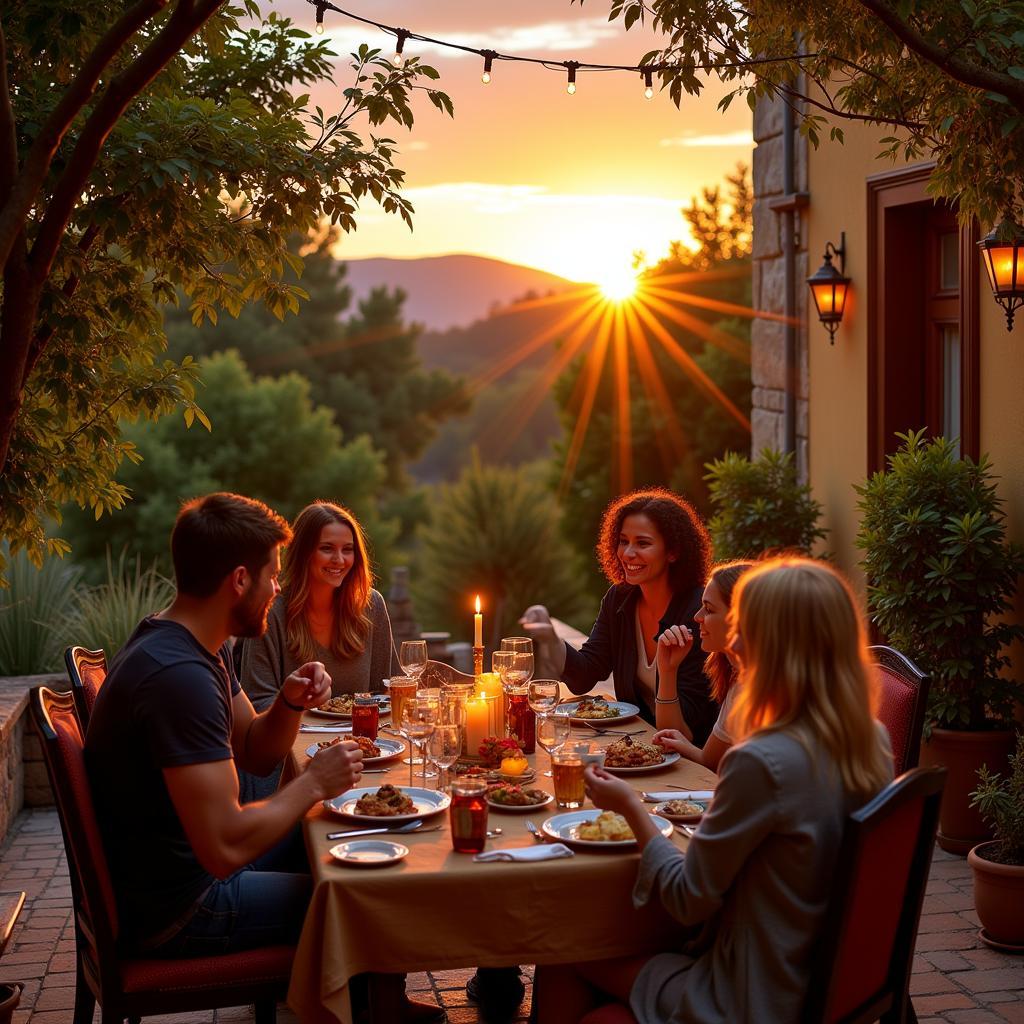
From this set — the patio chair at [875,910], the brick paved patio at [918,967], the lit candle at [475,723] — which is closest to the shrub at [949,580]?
the brick paved patio at [918,967]

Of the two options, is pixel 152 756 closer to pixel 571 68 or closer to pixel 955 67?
pixel 955 67

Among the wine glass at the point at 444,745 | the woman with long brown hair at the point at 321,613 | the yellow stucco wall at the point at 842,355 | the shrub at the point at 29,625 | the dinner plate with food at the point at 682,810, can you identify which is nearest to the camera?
the dinner plate with food at the point at 682,810

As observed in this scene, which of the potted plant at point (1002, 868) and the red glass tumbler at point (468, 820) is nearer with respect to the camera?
the red glass tumbler at point (468, 820)

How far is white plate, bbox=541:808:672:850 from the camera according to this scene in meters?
2.67

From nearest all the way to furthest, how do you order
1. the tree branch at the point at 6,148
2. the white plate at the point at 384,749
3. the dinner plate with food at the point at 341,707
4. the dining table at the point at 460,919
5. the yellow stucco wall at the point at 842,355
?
the dining table at the point at 460,919 < the tree branch at the point at 6,148 < the white plate at the point at 384,749 < the dinner plate with food at the point at 341,707 < the yellow stucco wall at the point at 842,355

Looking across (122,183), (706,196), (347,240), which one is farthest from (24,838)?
(347,240)

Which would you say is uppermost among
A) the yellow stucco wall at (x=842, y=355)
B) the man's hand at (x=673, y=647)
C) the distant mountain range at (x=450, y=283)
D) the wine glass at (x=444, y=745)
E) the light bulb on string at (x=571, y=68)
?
the distant mountain range at (x=450, y=283)

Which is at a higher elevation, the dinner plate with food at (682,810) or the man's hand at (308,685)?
the man's hand at (308,685)

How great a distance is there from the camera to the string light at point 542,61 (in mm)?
4984

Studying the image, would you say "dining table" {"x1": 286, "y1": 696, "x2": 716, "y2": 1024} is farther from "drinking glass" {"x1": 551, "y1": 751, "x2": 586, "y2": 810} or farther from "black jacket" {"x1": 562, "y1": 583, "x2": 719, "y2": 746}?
"black jacket" {"x1": 562, "y1": 583, "x2": 719, "y2": 746}

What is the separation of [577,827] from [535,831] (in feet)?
0.33

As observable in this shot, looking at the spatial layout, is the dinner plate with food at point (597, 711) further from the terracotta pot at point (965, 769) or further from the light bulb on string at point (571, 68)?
the light bulb on string at point (571, 68)

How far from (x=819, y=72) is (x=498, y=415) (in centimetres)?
6941

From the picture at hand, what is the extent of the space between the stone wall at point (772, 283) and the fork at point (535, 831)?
19.2 feet
